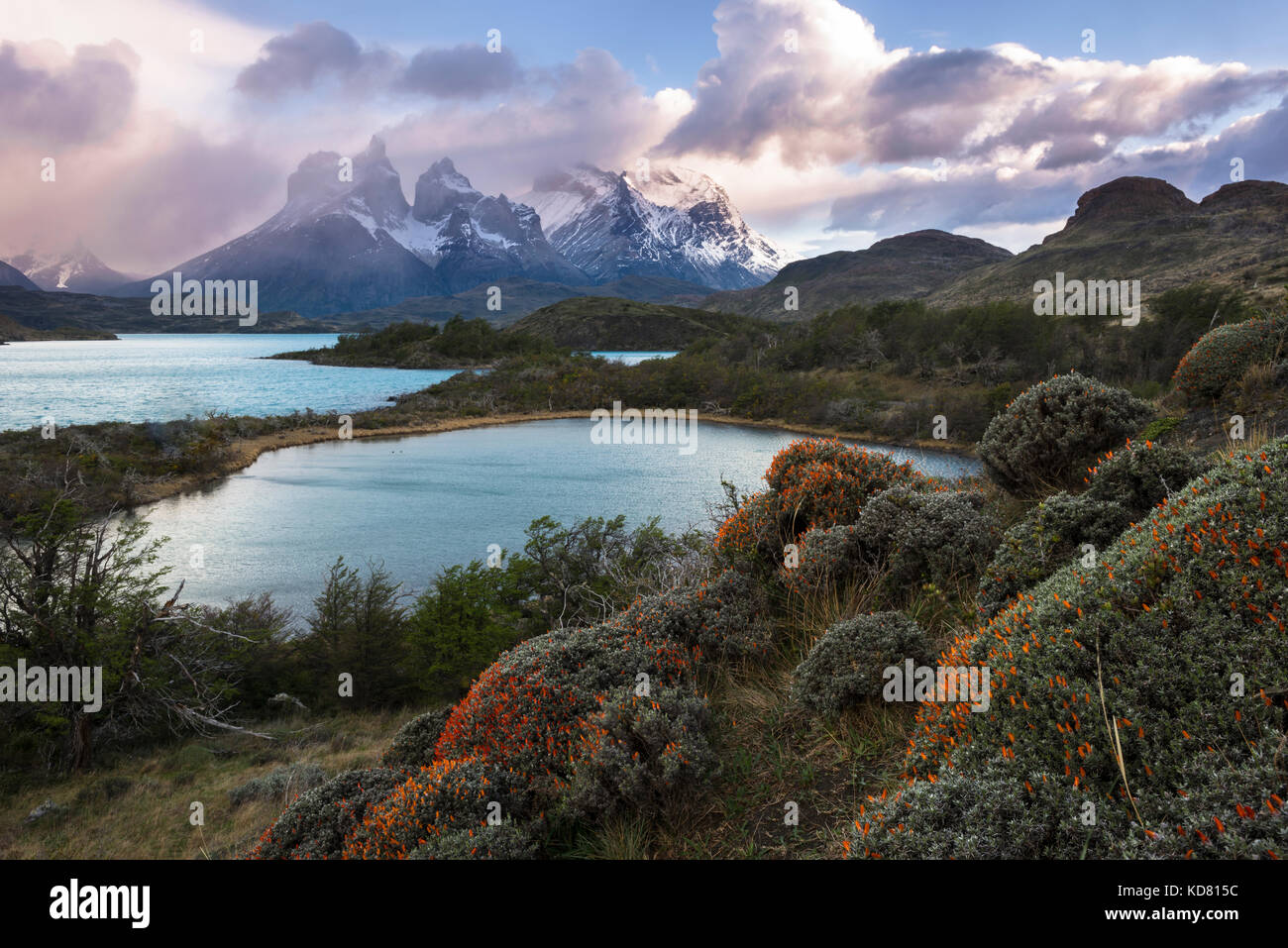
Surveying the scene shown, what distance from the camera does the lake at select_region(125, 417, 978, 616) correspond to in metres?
21.7

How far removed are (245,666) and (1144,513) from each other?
54.9 feet

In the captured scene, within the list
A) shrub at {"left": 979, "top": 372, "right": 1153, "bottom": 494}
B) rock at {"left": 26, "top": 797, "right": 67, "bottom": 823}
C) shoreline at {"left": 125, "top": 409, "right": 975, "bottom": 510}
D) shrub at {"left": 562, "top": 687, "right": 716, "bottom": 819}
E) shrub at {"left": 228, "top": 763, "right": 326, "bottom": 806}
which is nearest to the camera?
shrub at {"left": 562, "top": 687, "right": 716, "bottom": 819}

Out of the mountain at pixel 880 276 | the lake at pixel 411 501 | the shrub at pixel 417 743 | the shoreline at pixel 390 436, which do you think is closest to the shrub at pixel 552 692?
the shrub at pixel 417 743

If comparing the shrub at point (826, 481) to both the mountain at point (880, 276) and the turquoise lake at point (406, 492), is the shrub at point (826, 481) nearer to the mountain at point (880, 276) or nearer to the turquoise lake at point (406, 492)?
the turquoise lake at point (406, 492)

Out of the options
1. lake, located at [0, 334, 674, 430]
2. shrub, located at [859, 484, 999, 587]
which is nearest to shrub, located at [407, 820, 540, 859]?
shrub, located at [859, 484, 999, 587]

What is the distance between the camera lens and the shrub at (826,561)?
22.1 feet

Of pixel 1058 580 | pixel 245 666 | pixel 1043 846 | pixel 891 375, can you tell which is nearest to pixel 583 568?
pixel 245 666

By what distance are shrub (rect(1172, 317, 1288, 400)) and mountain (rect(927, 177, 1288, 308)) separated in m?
57.2

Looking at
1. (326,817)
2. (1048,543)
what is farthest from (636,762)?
(1048,543)

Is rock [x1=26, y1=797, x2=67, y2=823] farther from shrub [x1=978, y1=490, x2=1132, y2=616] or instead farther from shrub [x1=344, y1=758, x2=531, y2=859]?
shrub [x1=978, y1=490, x2=1132, y2=616]

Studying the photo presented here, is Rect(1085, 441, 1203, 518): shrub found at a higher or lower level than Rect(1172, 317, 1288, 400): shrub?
lower

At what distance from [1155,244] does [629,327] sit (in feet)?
294

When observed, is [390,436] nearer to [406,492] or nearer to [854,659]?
[406,492]
